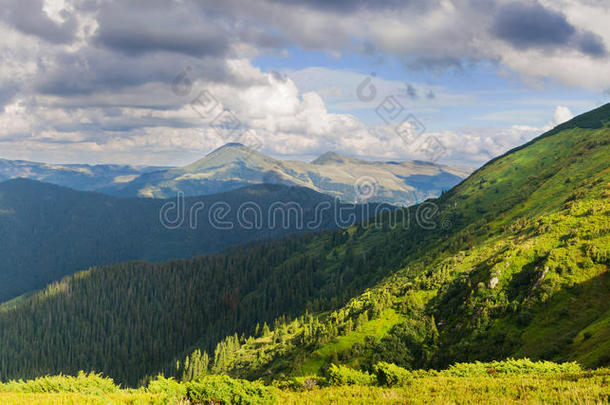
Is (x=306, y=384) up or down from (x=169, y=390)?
down

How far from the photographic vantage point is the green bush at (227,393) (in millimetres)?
27156

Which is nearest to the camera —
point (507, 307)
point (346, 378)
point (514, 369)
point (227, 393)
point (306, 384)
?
point (227, 393)

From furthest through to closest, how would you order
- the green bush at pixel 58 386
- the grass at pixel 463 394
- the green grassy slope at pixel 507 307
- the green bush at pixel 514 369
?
the green grassy slope at pixel 507 307, the green bush at pixel 58 386, the green bush at pixel 514 369, the grass at pixel 463 394

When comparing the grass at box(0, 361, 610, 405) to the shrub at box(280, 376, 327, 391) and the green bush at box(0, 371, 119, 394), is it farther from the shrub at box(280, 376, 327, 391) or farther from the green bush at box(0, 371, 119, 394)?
the green bush at box(0, 371, 119, 394)

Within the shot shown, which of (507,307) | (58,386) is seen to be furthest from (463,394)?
(58,386)

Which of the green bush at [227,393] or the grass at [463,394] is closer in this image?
the grass at [463,394]

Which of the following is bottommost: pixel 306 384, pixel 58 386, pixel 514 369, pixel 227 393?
pixel 58 386

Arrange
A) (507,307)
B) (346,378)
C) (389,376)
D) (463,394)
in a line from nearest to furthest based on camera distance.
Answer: (463,394)
(389,376)
(346,378)
(507,307)

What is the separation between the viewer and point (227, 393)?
27469 mm

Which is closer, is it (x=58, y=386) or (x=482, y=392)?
(x=482, y=392)

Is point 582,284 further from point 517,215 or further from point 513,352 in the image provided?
point 517,215

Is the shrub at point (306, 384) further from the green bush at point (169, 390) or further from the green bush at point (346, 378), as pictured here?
the green bush at point (169, 390)

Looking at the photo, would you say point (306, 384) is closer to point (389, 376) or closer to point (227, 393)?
point (389, 376)

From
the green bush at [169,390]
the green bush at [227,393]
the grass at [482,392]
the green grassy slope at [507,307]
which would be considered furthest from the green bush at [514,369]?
the green bush at [169,390]
